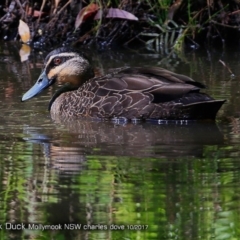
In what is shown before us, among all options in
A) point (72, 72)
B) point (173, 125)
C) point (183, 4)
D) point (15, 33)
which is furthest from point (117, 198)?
point (15, 33)

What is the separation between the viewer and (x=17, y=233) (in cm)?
480

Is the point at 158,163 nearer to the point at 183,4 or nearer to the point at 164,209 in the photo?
the point at 164,209

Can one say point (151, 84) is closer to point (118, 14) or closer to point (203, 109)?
point (203, 109)

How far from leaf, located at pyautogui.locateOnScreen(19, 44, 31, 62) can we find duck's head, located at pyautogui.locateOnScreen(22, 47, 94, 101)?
334 centimetres

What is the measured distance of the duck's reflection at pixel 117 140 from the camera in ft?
21.3

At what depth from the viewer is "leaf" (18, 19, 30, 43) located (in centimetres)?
1345

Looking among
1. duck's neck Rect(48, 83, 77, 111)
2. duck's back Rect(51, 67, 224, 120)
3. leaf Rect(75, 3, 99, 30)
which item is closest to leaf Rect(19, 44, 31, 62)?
leaf Rect(75, 3, 99, 30)

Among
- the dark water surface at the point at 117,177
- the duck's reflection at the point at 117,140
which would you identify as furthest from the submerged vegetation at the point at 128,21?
the duck's reflection at the point at 117,140

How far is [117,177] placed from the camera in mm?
5809

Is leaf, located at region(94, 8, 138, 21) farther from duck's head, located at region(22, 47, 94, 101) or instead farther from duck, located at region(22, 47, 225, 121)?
duck, located at region(22, 47, 225, 121)

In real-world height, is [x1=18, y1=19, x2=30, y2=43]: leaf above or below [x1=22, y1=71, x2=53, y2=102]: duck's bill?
below

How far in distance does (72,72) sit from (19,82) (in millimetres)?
1333

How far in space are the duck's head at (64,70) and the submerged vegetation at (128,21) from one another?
401 centimetres

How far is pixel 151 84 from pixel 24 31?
6044 mm
